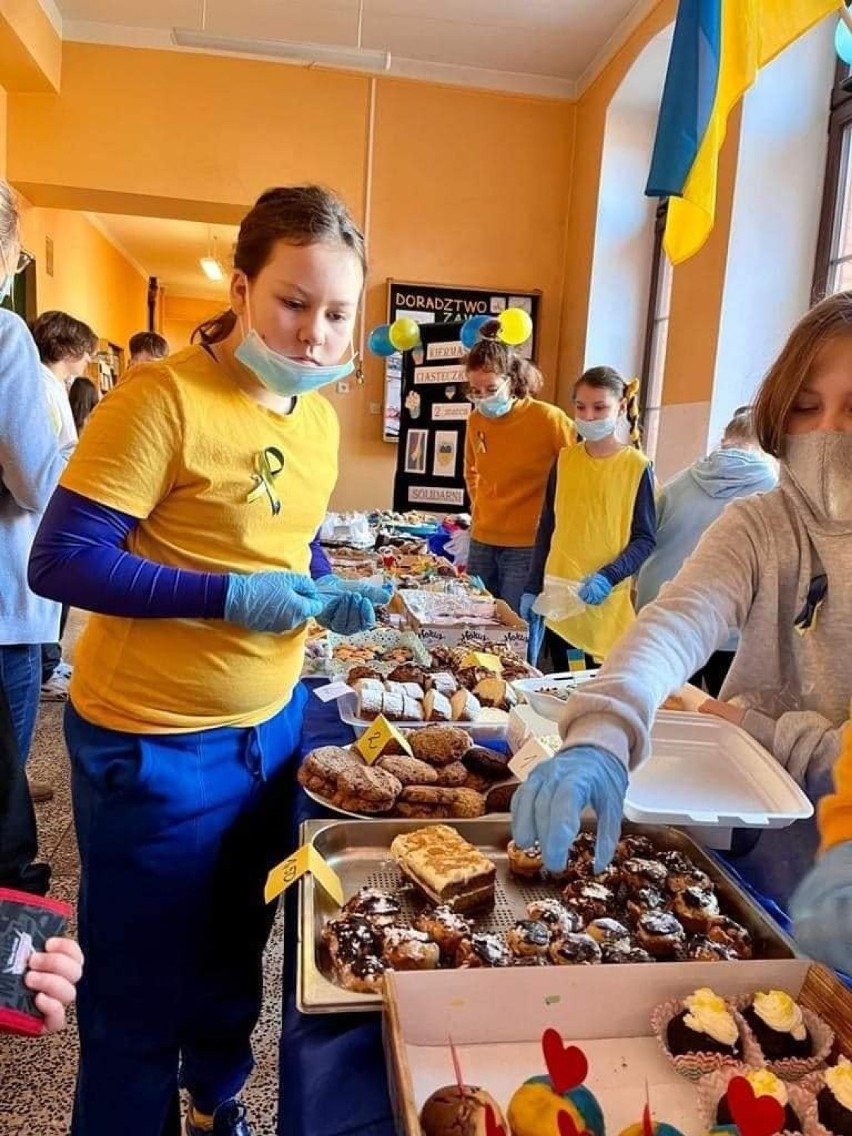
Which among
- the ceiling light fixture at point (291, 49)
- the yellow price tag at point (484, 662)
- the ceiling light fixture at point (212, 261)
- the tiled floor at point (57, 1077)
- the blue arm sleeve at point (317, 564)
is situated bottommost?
the tiled floor at point (57, 1077)

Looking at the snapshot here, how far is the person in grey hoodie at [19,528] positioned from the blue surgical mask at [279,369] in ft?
2.15

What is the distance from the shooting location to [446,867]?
103 cm

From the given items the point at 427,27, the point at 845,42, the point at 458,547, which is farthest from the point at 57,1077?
the point at 427,27

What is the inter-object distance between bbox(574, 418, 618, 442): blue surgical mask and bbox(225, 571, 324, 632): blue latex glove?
192 centimetres

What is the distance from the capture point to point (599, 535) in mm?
2850

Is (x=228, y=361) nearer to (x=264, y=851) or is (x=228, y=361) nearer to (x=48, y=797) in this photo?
(x=264, y=851)

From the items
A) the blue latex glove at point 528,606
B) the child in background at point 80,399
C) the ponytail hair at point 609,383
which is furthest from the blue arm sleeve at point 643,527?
the child in background at point 80,399

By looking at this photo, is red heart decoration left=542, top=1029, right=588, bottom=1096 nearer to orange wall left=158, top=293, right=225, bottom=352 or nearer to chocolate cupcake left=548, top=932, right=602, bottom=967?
chocolate cupcake left=548, top=932, right=602, bottom=967

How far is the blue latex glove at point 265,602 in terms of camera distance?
1133 millimetres

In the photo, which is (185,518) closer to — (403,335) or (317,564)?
(317,564)

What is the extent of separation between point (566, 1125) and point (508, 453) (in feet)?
9.24

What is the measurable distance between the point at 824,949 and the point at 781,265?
12.1ft

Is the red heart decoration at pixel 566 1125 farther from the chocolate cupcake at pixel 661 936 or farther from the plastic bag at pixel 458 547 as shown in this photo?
the plastic bag at pixel 458 547

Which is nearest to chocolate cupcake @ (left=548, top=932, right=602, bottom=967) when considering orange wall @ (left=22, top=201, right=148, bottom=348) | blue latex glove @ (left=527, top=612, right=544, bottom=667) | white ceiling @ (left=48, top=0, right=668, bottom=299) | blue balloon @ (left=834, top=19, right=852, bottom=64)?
blue balloon @ (left=834, top=19, right=852, bottom=64)
